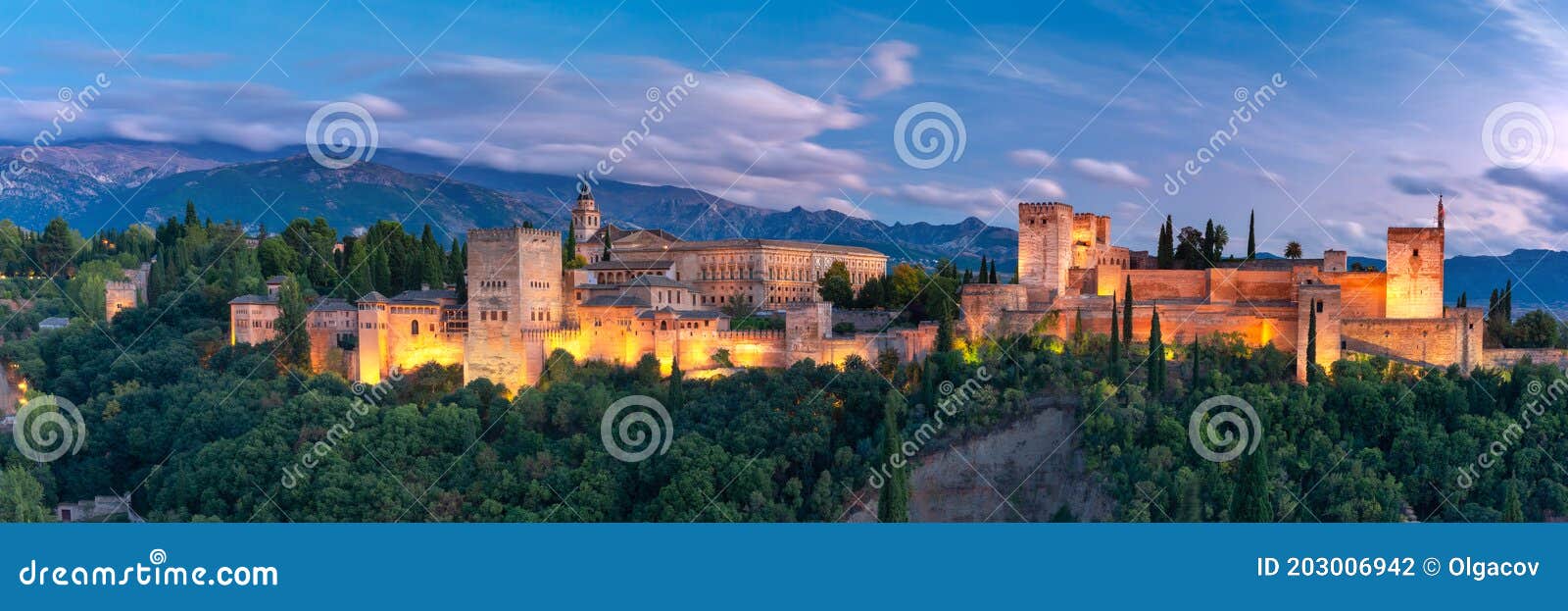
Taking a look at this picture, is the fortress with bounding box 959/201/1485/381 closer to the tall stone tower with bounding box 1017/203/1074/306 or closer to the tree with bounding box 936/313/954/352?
the tall stone tower with bounding box 1017/203/1074/306

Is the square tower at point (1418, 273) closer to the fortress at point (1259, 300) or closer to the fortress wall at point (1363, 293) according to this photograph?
the fortress at point (1259, 300)

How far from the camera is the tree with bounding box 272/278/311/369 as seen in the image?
1298 inches

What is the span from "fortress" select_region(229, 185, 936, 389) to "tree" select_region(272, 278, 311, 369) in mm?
381

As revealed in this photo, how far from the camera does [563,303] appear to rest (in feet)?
109

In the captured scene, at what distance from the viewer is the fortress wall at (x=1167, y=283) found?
32.3 meters

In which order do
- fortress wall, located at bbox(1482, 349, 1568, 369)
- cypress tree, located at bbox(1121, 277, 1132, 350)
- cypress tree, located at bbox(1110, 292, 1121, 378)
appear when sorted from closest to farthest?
cypress tree, located at bbox(1110, 292, 1121, 378), fortress wall, located at bbox(1482, 349, 1568, 369), cypress tree, located at bbox(1121, 277, 1132, 350)

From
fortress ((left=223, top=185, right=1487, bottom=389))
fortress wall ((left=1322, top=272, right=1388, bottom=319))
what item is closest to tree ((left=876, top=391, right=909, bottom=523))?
fortress ((left=223, top=185, right=1487, bottom=389))

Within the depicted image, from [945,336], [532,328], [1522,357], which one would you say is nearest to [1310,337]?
[1522,357]

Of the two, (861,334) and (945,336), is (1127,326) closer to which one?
(945,336)

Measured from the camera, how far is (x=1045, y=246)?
112 feet

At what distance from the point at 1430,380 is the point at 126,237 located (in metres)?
47.1

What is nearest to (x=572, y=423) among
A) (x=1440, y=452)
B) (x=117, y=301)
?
(x=1440, y=452)

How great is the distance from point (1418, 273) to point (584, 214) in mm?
32692

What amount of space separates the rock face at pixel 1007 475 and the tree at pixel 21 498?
1900 cm
